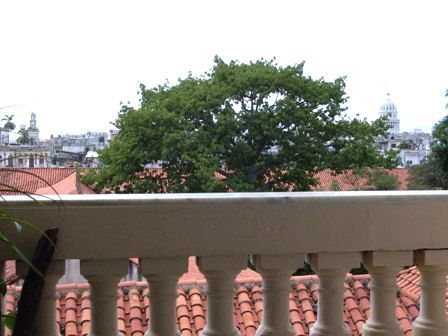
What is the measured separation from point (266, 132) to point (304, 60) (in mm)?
2521

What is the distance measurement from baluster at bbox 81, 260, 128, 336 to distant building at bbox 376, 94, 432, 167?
1765 cm

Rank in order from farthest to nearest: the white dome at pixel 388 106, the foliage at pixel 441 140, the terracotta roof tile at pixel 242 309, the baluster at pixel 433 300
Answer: the white dome at pixel 388 106
the foliage at pixel 441 140
the terracotta roof tile at pixel 242 309
the baluster at pixel 433 300

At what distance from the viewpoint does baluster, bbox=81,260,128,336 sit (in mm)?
946

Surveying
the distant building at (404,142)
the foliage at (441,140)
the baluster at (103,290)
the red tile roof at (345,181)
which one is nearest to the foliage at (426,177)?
the red tile roof at (345,181)

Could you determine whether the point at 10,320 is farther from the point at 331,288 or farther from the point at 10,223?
the point at 331,288

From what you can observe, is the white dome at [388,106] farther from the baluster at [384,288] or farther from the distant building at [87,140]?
the baluster at [384,288]

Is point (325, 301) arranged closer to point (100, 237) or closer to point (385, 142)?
point (100, 237)

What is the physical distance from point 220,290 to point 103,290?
0.18m

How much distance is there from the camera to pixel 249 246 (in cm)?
98

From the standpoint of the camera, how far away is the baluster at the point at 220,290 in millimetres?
969

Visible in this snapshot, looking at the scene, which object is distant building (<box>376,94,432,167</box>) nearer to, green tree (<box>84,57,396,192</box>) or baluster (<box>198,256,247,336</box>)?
green tree (<box>84,57,396,192</box>)

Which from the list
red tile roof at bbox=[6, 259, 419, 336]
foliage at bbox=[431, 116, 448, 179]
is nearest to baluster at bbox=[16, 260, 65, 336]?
red tile roof at bbox=[6, 259, 419, 336]

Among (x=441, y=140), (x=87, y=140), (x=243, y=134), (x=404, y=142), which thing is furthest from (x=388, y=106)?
(x=441, y=140)

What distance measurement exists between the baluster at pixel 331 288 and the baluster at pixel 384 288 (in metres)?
0.03
